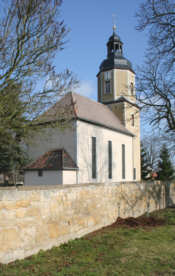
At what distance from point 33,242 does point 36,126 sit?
5.51 meters

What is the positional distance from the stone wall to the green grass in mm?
302

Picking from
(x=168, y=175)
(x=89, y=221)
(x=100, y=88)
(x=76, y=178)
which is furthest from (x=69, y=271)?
(x=168, y=175)

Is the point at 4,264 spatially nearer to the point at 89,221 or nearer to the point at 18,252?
the point at 18,252

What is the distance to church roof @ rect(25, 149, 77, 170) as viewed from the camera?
20.0 meters

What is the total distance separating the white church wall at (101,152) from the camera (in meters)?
21.6

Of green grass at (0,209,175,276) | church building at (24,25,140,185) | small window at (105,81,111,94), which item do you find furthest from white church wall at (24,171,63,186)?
small window at (105,81,111,94)

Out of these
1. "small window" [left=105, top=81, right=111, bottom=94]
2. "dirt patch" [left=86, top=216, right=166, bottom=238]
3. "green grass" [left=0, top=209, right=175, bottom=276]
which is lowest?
"dirt patch" [left=86, top=216, right=166, bottom=238]

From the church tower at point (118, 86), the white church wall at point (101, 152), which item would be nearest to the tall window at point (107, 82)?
the church tower at point (118, 86)

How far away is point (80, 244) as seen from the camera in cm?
746

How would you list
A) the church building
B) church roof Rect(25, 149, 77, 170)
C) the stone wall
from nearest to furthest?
1. the stone wall
2. church roof Rect(25, 149, 77, 170)
3. the church building

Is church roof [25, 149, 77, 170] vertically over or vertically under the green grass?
over

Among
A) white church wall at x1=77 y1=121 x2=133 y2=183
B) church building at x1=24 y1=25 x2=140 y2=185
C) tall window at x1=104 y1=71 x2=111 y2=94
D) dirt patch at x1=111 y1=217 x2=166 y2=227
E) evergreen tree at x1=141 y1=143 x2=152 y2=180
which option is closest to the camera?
dirt patch at x1=111 y1=217 x2=166 y2=227

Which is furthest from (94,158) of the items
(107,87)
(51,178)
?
(107,87)

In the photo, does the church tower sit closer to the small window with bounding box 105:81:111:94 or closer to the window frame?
the small window with bounding box 105:81:111:94
